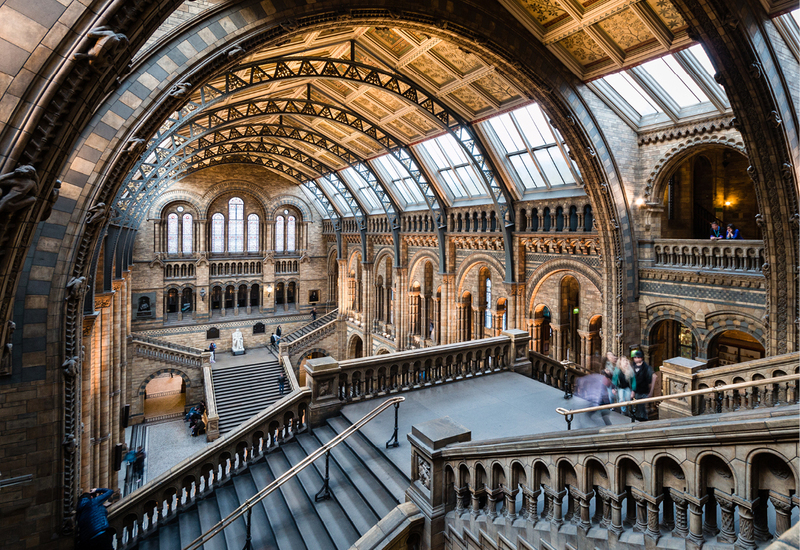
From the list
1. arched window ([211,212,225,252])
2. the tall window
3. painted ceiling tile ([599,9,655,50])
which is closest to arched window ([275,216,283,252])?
the tall window

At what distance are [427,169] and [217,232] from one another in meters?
19.5

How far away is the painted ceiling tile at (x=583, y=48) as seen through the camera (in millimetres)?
11788

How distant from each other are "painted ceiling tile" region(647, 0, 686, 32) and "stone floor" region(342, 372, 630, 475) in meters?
8.67

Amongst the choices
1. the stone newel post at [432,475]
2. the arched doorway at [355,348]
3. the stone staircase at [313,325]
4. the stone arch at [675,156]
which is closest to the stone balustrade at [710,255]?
the stone arch at [675,156]

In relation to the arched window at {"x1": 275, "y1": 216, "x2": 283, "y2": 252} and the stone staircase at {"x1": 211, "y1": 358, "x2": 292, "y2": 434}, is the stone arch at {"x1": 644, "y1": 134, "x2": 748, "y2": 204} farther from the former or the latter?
the arched window at {"x1": 275, "y1": 216, "x2": 283, "y2": 252}

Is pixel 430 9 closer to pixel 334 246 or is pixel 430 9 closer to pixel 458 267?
pixel 458 267

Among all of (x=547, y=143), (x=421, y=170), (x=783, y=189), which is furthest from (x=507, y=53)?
(x=421, y=170)

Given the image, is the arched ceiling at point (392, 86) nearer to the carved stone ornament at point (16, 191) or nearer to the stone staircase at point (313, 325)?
the carved stone ornament at point (16, 191)

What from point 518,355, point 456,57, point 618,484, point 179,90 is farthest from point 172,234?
point 618,484

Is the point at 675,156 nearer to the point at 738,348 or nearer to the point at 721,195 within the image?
the point at 721,195

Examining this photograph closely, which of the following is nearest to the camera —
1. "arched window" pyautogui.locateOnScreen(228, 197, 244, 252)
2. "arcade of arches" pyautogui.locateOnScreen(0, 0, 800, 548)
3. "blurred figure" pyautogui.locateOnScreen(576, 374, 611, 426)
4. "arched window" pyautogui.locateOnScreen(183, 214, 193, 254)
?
"arcade of arches" pyautogui.locateOnScreen(0, 0, 800, 548)

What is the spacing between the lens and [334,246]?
120ft

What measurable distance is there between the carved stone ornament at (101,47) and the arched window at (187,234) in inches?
1270

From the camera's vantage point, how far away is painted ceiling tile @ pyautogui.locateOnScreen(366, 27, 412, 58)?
1326 cm
